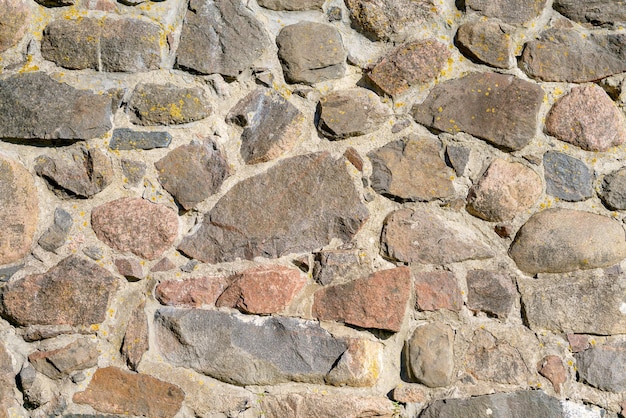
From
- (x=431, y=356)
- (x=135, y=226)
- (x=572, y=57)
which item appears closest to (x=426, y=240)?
(x=431, y=356)

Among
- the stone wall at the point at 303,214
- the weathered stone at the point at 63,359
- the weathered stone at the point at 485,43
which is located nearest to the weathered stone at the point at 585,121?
the stone wall at the point at 303,214

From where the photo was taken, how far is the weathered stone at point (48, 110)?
72.1 inches

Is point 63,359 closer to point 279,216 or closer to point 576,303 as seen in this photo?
point 279,216

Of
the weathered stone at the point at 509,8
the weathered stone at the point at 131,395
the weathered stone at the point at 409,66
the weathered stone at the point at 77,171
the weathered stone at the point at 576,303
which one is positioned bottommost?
the weathered stone at the point at 131,395

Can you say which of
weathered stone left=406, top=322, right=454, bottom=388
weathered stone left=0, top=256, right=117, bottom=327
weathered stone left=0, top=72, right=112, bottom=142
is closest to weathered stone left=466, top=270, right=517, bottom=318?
weathered stone left=406, top=322, right=454, bottom=388

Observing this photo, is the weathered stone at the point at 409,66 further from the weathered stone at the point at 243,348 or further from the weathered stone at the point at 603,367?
the weathered stone at the point at 603,367

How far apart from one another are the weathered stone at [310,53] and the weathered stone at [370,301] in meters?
0.58

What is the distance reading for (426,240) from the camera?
1.88m

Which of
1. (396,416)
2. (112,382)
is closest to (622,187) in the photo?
(396,416)

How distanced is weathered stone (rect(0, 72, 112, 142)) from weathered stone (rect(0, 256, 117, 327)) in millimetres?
341

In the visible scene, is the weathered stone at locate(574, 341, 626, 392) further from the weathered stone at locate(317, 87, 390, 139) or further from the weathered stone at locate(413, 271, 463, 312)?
the weathered stone at locate(317, 87, 390, 139)

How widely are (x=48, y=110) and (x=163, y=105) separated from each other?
0.30 m

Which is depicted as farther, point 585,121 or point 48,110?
point 585,121

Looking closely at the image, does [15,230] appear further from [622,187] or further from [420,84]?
[622,187]
